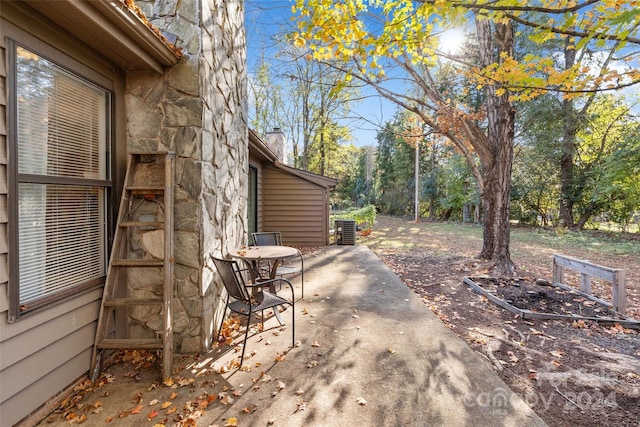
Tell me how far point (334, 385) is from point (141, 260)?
181 centimetres

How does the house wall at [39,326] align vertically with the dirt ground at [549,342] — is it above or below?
above

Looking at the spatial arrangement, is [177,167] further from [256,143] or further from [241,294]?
[256,143]

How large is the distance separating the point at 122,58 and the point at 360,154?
108 ft

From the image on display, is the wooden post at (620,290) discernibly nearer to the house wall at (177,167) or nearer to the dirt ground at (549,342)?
the dirt ground at (549,342)

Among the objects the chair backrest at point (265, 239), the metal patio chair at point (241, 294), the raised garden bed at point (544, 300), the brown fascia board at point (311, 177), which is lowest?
the raised garden bed at point (544, 300)

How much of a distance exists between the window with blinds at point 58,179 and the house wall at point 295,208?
6179mm

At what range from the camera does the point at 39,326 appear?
1.91 m

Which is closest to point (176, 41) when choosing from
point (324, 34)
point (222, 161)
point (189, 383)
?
point (222, 161)

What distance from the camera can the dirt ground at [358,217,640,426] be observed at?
2184 millimetres

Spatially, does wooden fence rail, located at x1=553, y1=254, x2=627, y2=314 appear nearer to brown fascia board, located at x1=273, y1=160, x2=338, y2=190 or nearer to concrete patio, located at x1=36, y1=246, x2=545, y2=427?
concrete patio, located at x1=36, y1=246, x2=545, y2=427

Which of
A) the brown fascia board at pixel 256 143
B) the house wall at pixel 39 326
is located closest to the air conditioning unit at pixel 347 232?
the brown fascia board at pixel 256 143

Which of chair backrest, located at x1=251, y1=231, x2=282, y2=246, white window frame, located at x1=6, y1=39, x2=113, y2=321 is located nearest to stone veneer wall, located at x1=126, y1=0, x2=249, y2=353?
white window frame, located at x1=6, y1=39, x2=113, y2=321

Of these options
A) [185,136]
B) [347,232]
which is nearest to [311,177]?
[347,232]

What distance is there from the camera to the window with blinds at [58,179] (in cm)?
185
